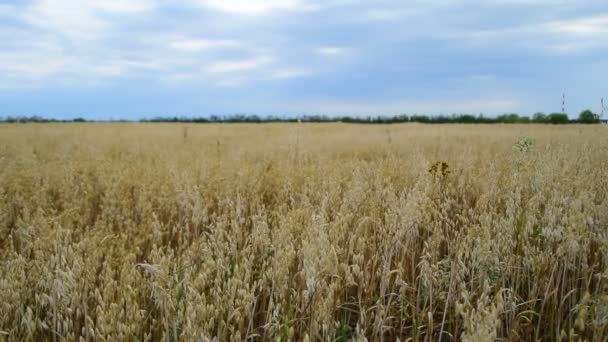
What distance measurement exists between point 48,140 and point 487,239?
36.1 feet

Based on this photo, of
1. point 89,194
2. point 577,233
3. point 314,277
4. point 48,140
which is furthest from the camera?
point 48,140

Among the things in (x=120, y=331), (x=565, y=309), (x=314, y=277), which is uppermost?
(x=314, y=277)

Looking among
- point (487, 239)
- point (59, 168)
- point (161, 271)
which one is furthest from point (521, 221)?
point (59, 168)

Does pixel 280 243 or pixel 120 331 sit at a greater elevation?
pixel 280 243

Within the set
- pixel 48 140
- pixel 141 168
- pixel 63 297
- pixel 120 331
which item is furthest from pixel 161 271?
pixel 48 140

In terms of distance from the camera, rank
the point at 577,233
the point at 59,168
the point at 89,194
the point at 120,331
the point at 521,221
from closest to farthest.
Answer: the point at 120,331 → the point at 577,233 → the point at 521,221 → the point at 89,194 → the point at 59,168

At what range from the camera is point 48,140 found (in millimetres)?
10547

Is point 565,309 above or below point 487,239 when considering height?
below

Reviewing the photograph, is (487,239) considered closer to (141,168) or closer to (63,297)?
(63,297)

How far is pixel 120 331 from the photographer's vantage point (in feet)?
5.49

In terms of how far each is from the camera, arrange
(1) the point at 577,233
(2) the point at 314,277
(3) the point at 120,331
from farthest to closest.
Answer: (1) the point at 577,233 → (2) the point at 314,277 → (3) the point at 120,331

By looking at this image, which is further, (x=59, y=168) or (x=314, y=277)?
(x=59, y=168)

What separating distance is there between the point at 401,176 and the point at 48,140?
Result: 9320mm

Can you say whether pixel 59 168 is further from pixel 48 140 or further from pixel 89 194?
pixel 48 140
